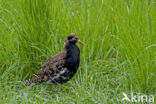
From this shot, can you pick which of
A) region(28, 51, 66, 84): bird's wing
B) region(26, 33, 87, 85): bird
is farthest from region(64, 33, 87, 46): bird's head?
region(28, 51, 66, 84): bird's wing

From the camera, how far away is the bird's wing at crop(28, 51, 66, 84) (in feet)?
18.2

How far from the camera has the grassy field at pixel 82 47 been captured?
492 centimetres

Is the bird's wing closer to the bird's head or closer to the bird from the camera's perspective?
the bird

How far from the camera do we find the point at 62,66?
18.1 ft

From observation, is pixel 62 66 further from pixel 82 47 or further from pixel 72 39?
pixel 82 47

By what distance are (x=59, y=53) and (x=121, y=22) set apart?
1.13 m

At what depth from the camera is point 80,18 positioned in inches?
239

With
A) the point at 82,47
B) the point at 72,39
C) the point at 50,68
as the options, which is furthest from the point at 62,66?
the point at 82,47

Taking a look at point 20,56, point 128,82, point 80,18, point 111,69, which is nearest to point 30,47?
point 20,56

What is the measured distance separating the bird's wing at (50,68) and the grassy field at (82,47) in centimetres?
15

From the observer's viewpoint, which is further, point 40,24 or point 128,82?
point 40,24

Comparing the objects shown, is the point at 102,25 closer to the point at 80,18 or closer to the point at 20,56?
the point at 80,18

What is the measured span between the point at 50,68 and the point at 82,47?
707 millimetres

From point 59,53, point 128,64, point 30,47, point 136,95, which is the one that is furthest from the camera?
point 30,47
